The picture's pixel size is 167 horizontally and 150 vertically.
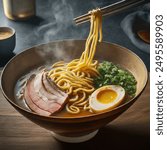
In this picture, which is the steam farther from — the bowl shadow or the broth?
the bowl shadow

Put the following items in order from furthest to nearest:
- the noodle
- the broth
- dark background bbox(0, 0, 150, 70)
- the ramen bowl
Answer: dark background bbox(0, 0, 150, 70) < the noodle < the broth < the ramen bowl

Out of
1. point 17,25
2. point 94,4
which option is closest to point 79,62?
point 17,25

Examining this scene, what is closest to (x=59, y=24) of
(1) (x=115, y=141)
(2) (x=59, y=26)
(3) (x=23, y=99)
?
(2) (x=59, y=26)

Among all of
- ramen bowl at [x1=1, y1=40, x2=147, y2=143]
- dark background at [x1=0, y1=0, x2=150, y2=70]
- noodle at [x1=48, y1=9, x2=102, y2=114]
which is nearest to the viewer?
ramen bowl at [x1=1, y1=40, x2=147, y2=143]

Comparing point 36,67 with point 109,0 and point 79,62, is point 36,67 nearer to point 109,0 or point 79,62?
point 79,62

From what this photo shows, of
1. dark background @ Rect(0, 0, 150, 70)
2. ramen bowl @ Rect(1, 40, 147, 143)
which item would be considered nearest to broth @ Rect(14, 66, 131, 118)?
ramen bowl @ Rect(1, 40, 147, 143)

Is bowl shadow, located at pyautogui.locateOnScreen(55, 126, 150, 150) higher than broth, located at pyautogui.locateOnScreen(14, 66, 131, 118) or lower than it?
lower

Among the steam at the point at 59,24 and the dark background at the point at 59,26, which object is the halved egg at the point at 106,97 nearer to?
the dark background at the point at 59,26
